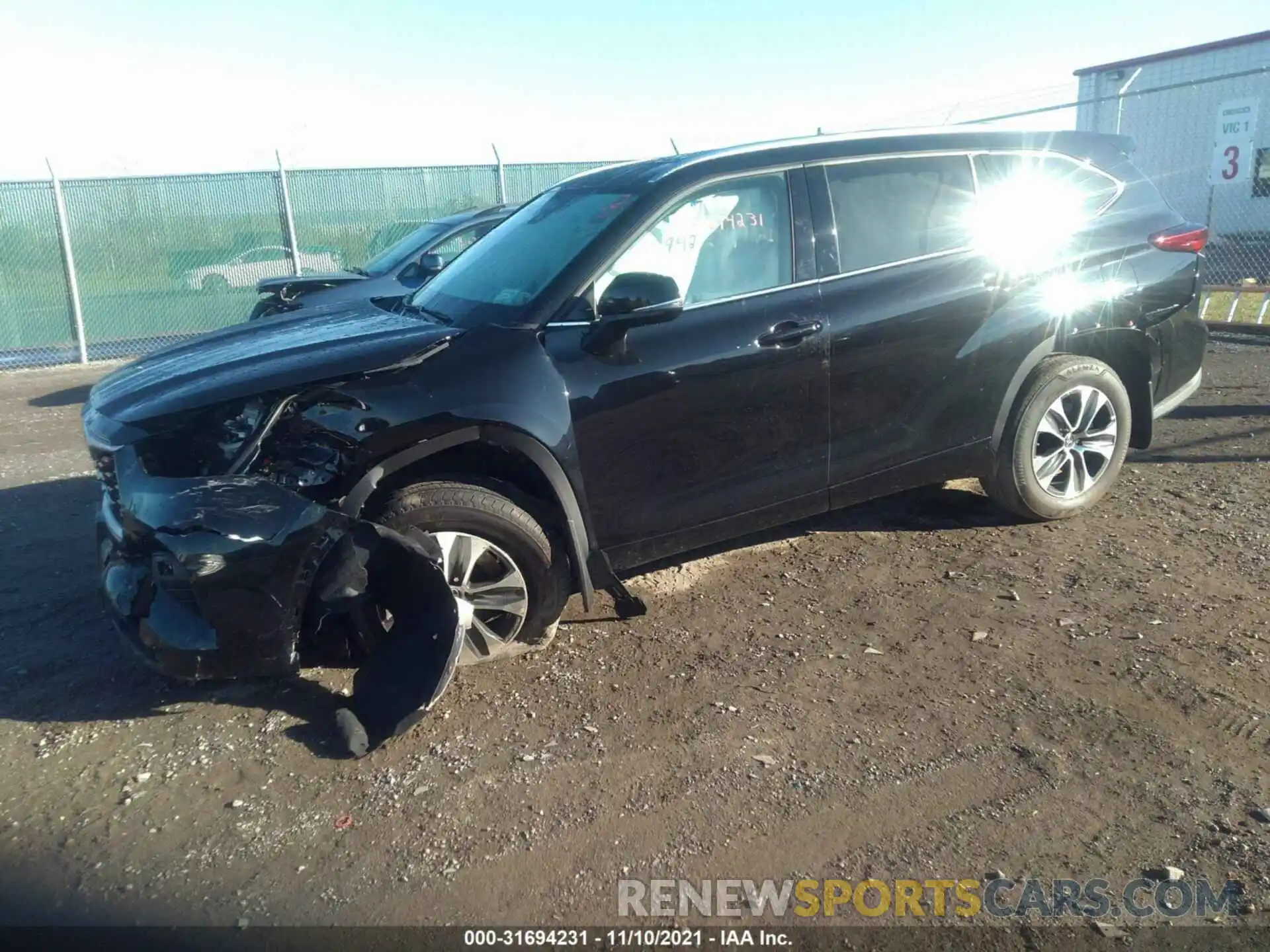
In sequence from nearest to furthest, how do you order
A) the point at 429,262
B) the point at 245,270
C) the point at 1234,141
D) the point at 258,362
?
the point at 258,362 < the point at 429,262 < the point at 1234,141 < the point at 245,270

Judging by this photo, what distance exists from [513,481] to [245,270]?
11931 mm

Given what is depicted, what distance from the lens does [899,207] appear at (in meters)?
4.46

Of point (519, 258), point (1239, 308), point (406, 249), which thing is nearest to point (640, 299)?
point (519, 258)

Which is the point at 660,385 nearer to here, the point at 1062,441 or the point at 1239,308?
the point at 1062,441

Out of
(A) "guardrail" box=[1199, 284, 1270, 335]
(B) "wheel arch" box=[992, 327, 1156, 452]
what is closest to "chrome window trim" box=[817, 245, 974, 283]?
(B) "wheel arch" box=[992, 327, 1156, 452]

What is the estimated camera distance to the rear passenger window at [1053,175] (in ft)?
15.4

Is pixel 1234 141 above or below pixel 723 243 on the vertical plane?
above

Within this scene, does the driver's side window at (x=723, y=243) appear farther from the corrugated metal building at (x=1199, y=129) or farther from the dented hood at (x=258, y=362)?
the corrugated metal building at (x=1199, y=129)

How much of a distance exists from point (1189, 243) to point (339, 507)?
447 cm

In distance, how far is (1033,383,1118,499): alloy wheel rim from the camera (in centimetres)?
485

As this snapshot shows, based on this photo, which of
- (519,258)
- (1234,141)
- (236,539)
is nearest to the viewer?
(236,539)

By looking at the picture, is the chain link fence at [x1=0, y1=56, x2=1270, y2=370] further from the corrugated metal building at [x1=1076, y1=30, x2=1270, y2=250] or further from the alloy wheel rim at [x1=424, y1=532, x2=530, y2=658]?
the alloy wheel rim at [x1=424, y1=532, x2=530, y2=658]

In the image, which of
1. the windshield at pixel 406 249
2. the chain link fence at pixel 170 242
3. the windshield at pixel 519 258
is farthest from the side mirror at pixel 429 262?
the chain link fence at pixel 170 242

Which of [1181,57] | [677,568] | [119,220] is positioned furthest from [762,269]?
[1181,57]
